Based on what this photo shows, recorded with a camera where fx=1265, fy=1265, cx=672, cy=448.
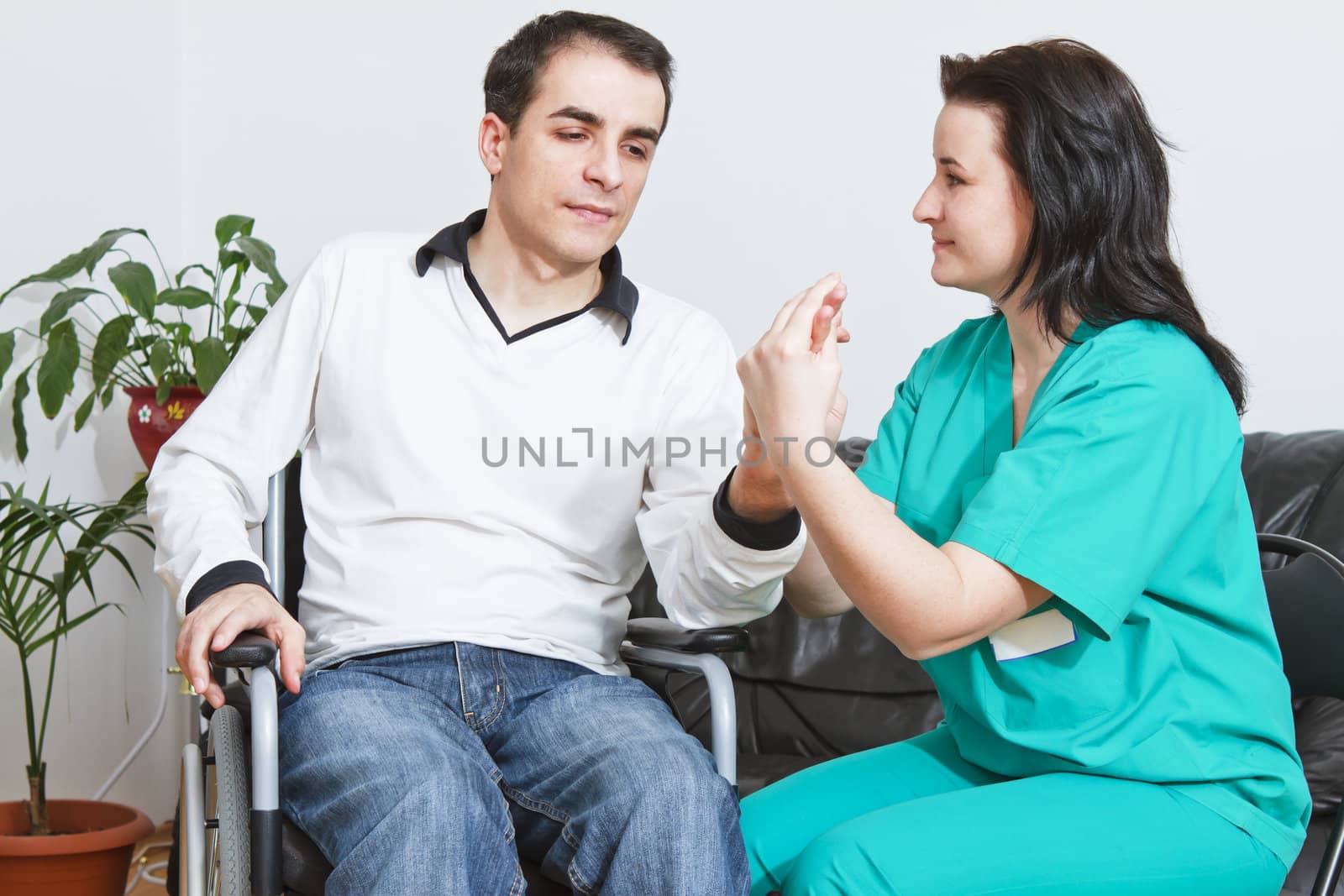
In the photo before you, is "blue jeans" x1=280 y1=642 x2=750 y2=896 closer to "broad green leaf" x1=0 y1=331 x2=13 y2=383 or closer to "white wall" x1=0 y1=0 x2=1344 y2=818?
"broad green leaf" x1=0 y1=331 x2=13 y2=383

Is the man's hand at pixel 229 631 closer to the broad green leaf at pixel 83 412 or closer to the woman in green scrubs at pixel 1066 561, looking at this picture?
the woman in green scrubs at pixel 1066 561

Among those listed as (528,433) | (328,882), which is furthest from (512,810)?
(528,433)

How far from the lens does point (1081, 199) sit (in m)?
1.19

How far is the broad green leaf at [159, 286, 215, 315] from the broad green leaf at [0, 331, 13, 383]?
0.91ft

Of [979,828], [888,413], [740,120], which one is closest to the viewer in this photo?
[979,828]

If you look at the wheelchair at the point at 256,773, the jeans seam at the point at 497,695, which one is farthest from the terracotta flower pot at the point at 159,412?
the jeans seam at the point at 497,695

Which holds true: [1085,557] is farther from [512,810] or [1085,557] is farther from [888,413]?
[512,810]

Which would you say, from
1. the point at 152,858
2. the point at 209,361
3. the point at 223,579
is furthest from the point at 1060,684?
the point at 152,858

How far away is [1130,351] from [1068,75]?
10.7 inches

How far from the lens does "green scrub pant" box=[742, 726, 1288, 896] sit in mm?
1061

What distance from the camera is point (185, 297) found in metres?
2.32

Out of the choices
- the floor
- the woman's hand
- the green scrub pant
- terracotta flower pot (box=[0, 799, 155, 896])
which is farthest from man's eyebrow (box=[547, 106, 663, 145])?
the floor

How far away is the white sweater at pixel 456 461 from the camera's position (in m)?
1.45

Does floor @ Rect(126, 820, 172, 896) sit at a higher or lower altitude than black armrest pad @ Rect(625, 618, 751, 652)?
lower
